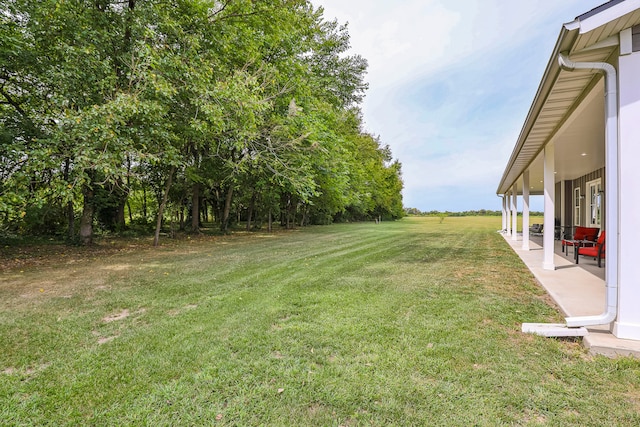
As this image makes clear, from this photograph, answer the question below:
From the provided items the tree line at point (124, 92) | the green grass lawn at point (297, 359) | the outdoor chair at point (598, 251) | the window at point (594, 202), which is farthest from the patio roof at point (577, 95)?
the tree line at point (124, 92)

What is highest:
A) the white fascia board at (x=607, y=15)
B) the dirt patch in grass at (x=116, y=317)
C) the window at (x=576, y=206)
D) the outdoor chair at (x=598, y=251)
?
the white fascia board at (x=607, y=15)

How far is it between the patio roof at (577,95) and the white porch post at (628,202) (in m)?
0.33

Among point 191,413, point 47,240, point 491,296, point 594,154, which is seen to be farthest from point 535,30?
point 47,240

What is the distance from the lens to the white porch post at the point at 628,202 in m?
2.91

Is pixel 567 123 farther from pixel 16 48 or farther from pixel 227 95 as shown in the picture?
pixel 16 48

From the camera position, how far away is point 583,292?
4.73m

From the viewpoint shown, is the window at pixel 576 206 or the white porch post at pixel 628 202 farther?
the window at pixel 576 206

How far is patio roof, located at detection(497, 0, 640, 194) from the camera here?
285cm

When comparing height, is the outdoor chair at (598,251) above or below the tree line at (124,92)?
below

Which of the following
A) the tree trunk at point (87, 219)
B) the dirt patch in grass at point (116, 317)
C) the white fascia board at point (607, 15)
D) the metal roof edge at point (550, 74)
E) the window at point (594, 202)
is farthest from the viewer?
the tree trunk at point (87, 219)

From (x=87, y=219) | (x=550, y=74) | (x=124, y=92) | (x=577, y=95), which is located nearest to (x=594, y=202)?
(x=577, y=95)

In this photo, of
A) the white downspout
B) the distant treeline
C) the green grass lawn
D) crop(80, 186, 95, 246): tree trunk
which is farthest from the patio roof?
the distant treeline

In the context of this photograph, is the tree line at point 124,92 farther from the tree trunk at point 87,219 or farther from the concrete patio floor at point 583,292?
the concrete patio floor at point 583,292

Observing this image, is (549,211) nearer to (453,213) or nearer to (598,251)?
(598,251)
